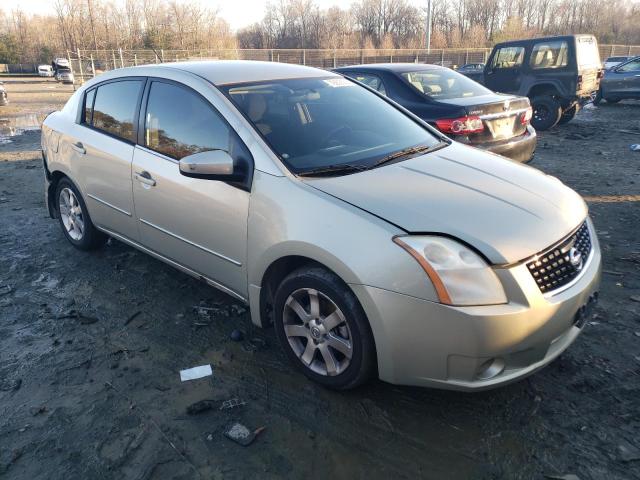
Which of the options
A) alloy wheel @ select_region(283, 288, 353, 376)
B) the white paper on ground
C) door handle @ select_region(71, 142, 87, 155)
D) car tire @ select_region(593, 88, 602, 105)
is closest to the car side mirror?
alloy wheel @ select_region(283, 288, 353, 376)

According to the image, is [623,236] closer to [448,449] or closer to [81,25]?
[448,449]

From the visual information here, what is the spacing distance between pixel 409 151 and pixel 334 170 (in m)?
0.73

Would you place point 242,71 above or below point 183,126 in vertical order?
above

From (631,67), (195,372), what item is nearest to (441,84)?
(195,372)

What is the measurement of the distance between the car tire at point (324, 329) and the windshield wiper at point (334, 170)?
1.81 ft

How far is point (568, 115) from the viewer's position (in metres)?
12.8

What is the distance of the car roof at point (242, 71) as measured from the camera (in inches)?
138

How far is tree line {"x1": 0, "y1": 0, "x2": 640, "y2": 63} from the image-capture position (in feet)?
155

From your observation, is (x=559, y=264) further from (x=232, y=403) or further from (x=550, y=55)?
(x=550, y=55)

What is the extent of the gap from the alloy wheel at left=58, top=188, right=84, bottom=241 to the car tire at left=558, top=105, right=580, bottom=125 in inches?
450

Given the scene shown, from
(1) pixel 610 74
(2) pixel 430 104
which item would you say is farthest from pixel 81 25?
(2) pixel 430 104

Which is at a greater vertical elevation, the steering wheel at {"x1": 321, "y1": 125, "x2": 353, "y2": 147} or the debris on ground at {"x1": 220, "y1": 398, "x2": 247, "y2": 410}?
the steering wheel at {"x1": 321, "y1": 125, "x2": 353, "y2": 147}

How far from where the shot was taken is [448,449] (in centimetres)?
247

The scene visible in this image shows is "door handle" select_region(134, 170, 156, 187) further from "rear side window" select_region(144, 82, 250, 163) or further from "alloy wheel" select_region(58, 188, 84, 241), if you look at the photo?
"alloy wheel" select_region(58, 188, 84, 241)
